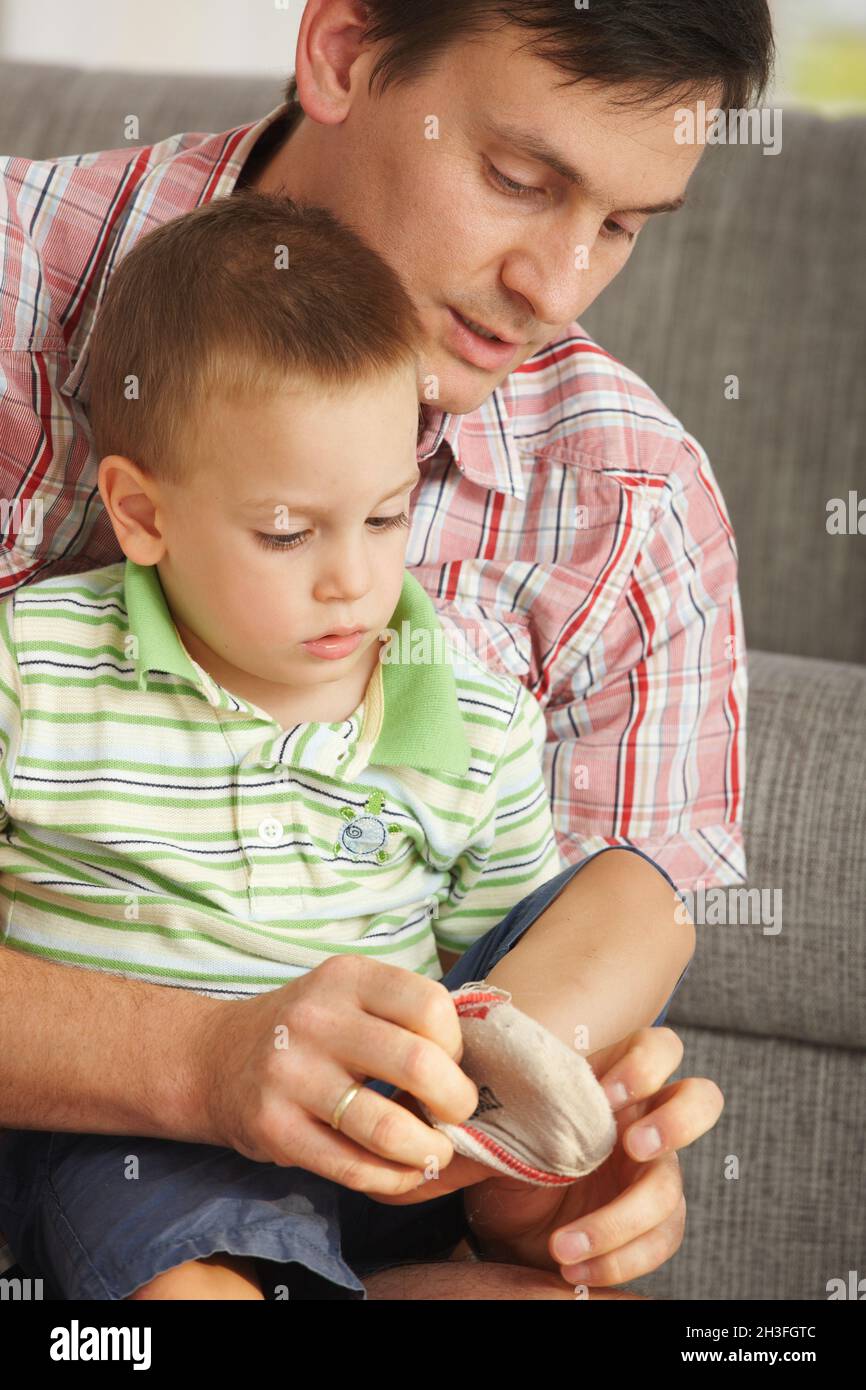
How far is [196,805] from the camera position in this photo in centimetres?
92

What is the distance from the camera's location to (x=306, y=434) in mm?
864

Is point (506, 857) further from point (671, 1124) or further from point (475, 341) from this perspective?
point (475, 341)

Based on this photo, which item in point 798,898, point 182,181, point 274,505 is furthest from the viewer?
point 798,898

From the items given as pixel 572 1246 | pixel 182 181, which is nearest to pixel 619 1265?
pixel 572 1246

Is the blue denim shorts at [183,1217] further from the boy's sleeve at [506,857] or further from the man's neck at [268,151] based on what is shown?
the man's neck at [268,151]

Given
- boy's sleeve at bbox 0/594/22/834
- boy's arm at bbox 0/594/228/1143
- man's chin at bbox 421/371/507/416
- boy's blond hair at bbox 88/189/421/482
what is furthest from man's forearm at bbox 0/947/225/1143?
man's chin at bbox 421/371/507/416

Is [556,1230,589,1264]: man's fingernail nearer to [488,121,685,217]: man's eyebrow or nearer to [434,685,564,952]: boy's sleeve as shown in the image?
[434,685,564,952]: boy's sleeve

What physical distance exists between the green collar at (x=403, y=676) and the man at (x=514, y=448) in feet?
0.55

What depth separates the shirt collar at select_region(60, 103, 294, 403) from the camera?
1.13m

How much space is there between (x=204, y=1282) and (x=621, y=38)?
800 millimetres

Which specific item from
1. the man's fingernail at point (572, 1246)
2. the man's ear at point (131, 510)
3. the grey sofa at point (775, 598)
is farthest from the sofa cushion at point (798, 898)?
the man's ear at point (131, 510)

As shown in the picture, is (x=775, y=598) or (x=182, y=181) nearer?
(x=182, y=181)

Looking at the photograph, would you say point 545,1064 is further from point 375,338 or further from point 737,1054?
point 737,1054
